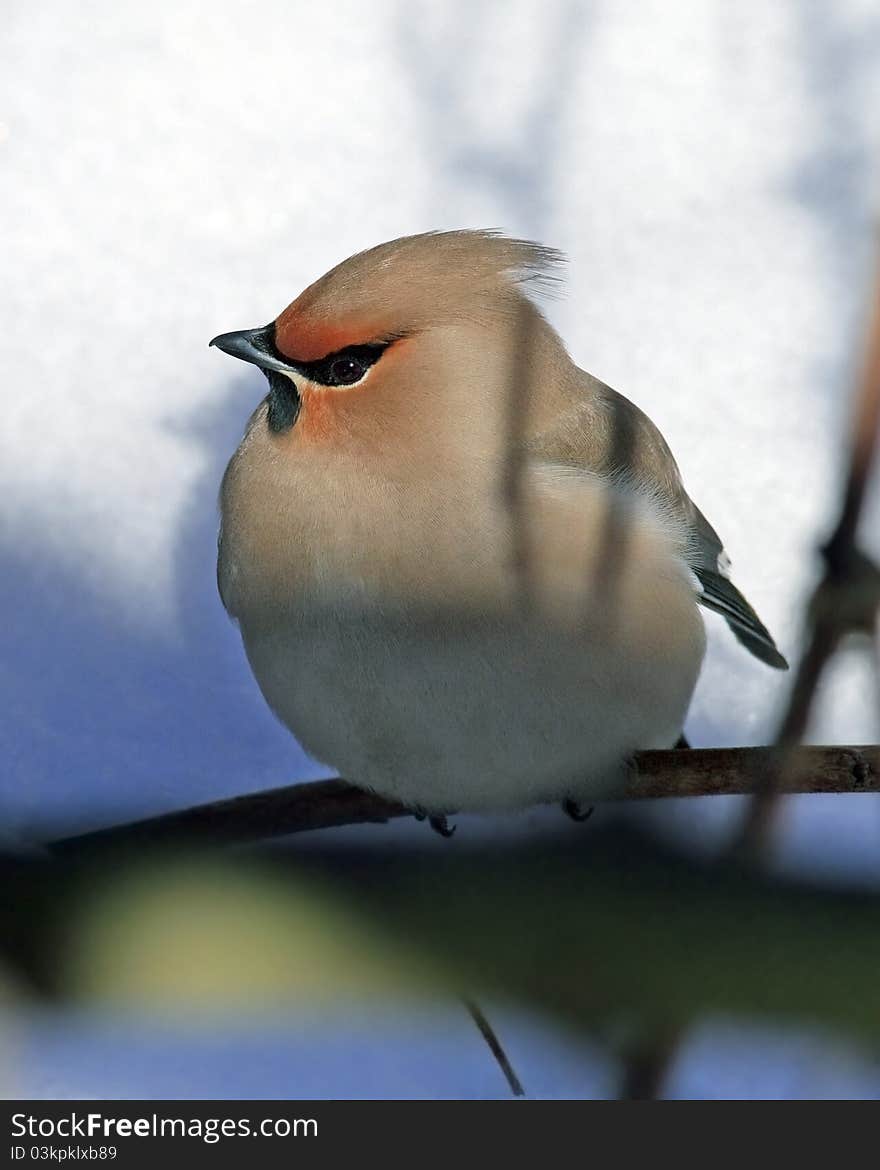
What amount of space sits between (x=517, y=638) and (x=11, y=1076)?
2.67 feet

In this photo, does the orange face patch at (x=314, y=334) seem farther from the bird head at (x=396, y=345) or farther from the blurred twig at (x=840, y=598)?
the blurred twig at (x=840, y=598)

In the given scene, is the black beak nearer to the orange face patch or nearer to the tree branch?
the orange face patch

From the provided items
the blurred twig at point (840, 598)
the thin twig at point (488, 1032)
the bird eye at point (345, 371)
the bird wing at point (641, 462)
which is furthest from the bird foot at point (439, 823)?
the blurred twig at point (840, 598)

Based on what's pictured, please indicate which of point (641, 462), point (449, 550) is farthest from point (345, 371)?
point (641, 462)

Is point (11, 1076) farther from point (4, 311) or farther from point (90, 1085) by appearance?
point (4, 311)

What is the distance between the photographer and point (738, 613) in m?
2.24

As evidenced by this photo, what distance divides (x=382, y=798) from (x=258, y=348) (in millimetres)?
556

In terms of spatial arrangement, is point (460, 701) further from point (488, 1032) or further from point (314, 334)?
point (488, 1032)

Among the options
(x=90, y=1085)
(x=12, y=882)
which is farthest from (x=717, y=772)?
(x=12, y=882)

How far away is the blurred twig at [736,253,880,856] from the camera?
0.71 meters

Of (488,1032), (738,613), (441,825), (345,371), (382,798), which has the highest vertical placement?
(345,371)

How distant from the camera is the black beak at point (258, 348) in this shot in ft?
6.37

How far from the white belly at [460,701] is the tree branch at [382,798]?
5cm

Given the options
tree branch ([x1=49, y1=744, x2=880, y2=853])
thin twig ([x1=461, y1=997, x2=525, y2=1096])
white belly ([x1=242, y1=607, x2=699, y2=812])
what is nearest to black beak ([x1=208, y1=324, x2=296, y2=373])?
white belly ([x1=242, y1=607, x2=699, y2=812])
